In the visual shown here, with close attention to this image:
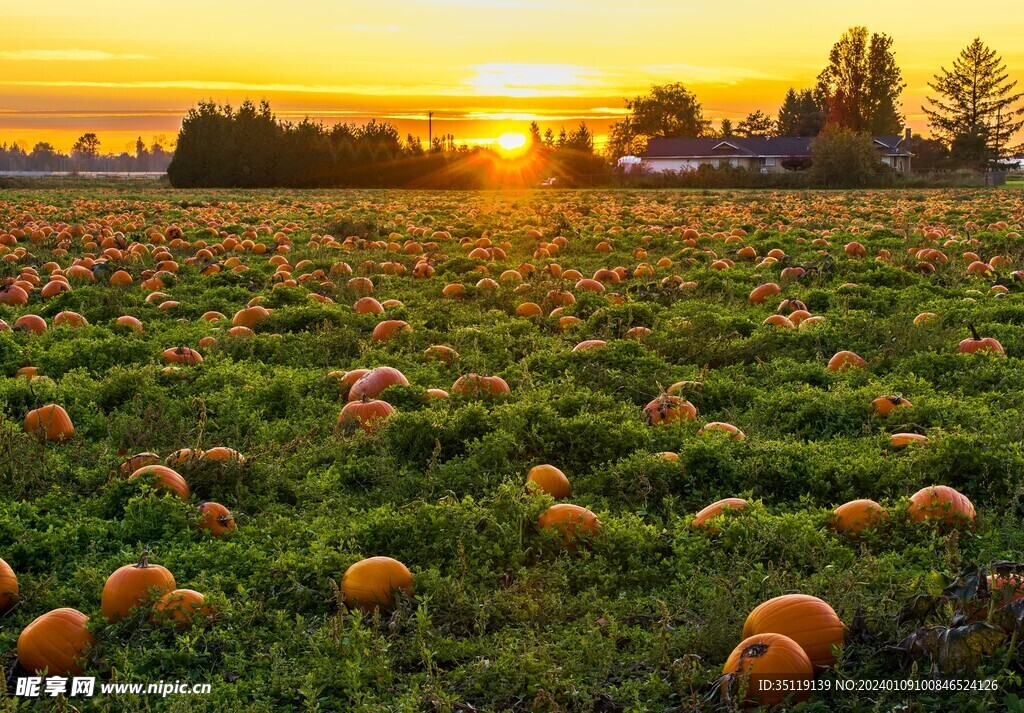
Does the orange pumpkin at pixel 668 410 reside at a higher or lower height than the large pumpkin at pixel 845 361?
lower

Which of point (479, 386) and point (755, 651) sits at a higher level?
point (479, 386)

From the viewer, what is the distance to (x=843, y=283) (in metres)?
11.2

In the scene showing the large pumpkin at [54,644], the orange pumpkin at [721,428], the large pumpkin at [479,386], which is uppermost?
the large pumpkin at [479,386]

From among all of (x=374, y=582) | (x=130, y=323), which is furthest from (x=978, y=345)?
(x=130, y=323)

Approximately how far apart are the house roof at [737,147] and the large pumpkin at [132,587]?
97.2 metres

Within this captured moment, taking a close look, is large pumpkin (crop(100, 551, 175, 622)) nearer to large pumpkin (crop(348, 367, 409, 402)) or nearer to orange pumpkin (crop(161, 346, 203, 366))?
large pumpkin (crop(348, 367, 409, 402))

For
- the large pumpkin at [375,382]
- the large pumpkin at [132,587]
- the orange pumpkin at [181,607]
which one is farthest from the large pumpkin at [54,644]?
the large pumpkin at [375,382]

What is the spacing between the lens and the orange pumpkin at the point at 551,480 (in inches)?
211

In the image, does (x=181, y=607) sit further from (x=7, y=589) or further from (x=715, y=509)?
(x=715, y=509)

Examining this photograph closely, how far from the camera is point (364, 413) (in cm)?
643

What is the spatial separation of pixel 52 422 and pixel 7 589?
2300mm

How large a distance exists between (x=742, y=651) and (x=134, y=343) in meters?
6.47

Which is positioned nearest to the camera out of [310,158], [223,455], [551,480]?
[551,480]

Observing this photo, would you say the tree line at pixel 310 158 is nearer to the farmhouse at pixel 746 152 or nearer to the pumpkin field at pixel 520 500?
the farmhouse at pixel 746 152
